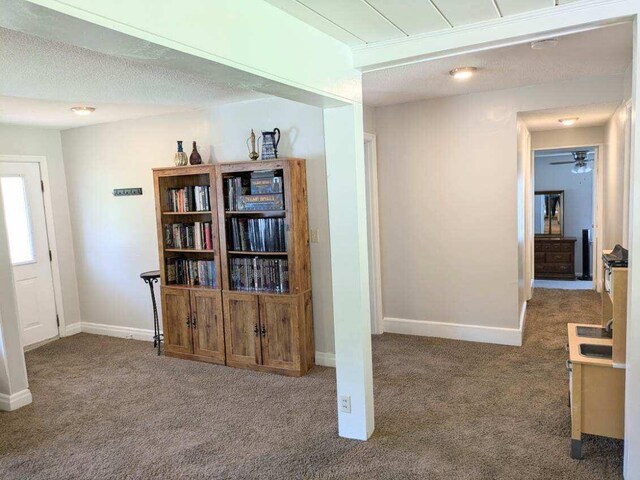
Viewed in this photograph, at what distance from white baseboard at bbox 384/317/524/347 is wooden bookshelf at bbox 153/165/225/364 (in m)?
1.82

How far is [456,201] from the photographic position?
4566mm

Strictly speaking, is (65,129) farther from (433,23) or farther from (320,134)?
(433,23)

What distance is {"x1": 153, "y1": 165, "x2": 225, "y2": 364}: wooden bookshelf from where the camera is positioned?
4.26m

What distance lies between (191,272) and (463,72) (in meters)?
2.92

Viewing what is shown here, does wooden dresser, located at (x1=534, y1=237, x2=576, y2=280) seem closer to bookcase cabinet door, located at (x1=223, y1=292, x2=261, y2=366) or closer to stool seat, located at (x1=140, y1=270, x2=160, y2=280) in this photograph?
bookcase cabinet door, located at (x1=223, y1=292, x2=261, y2=366)

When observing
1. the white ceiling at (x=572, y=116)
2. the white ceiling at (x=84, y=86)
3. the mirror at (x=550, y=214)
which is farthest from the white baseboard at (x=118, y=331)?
the mirror at (x=550, y=214)

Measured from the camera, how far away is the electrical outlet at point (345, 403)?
2.88 m

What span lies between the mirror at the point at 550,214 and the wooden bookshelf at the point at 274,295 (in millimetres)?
6050

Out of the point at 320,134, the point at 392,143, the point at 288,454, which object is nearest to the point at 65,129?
the point at 320,134

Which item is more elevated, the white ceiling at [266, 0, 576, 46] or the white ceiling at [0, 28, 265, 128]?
the white ceiling at [0, 28, 265, 128]

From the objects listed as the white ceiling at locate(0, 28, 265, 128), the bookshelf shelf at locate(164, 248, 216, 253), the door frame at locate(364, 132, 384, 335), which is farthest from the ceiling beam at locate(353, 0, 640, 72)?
the bookshelf shelf at locate(164, 248, 216, 253)

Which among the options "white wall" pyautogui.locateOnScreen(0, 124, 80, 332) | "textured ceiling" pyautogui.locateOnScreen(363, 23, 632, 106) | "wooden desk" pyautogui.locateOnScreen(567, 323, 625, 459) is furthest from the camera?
"white wall" pyautogui.locateOnScreen(0, 124, 80, 332)

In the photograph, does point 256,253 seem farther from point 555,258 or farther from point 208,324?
point 555,258

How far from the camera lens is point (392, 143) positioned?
4.83 metres
